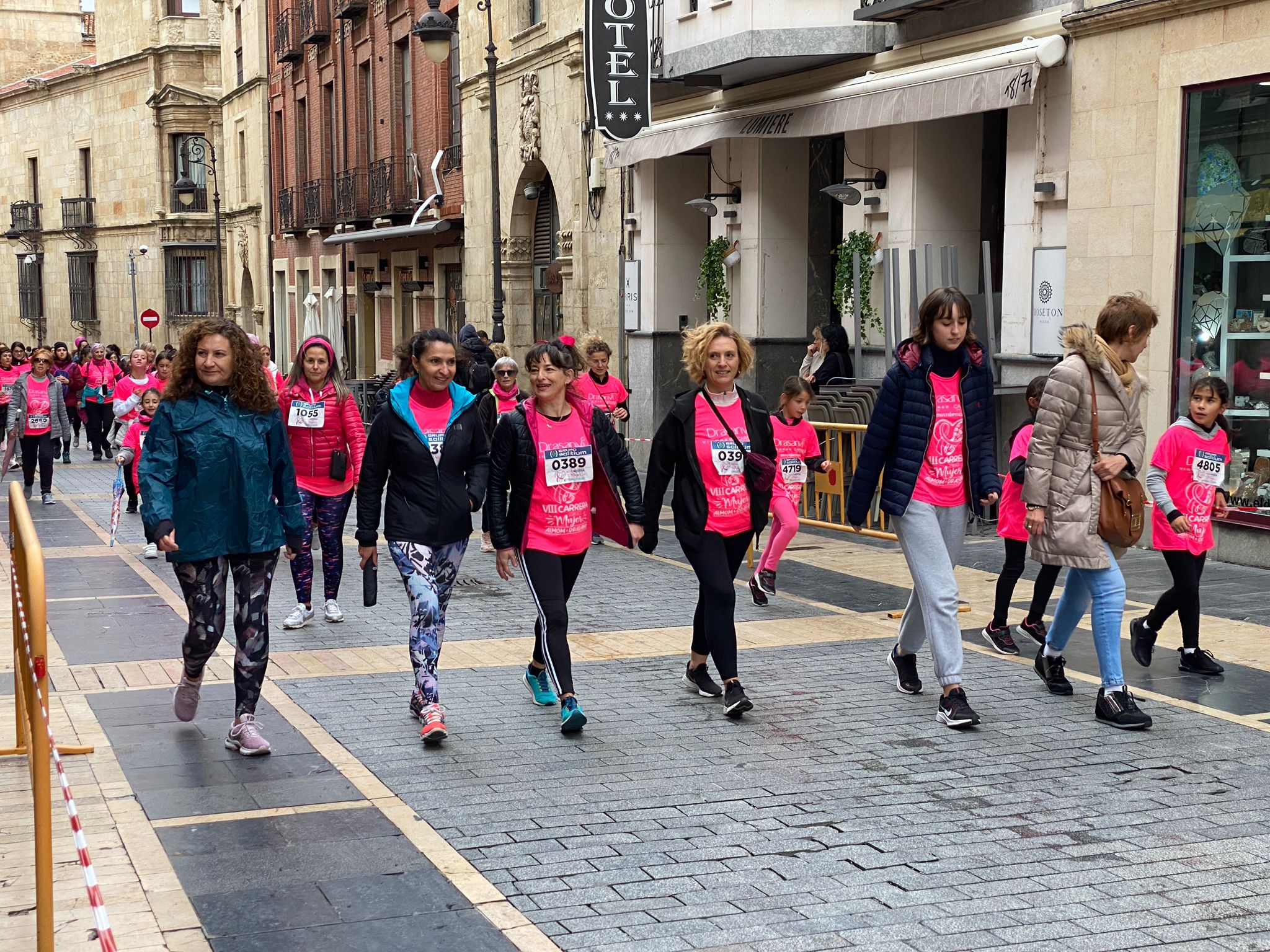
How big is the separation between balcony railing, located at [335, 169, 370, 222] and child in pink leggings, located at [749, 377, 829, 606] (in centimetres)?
2487

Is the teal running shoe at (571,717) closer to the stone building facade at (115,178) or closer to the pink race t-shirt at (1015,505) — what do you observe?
the pink race t-shirt at (1015,505)

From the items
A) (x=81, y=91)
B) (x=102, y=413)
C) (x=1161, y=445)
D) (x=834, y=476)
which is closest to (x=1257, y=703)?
(x=1161, y=445)

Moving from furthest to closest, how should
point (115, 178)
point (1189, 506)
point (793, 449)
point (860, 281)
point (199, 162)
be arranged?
1. point (115, 178)
2. point (199, 162)
3. point (860, 281)
4. point (793, 449)
5. point (1189, 506)

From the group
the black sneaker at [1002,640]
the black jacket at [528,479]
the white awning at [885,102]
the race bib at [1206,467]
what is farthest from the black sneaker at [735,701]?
the white awning at [885,102]

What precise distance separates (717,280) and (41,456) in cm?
822

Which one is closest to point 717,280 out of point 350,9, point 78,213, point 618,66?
point 618,66

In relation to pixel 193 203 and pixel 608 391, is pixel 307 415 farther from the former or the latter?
pixel 193 203

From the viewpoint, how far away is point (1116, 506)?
6957 millimetres

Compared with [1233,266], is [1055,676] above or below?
below

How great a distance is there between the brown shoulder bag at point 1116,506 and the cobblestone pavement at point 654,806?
2.75 feet

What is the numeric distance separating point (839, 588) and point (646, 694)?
3512 millimetres

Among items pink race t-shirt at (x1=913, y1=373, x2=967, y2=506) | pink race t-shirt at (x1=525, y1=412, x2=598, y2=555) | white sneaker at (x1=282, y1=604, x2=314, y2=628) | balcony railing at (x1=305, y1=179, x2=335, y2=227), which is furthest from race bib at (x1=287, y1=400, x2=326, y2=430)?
balcony railing at (x1=305, y1=179, x2=335, y2=227)

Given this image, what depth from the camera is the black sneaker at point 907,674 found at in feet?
25.1

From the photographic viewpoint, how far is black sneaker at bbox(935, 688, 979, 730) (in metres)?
6.90
